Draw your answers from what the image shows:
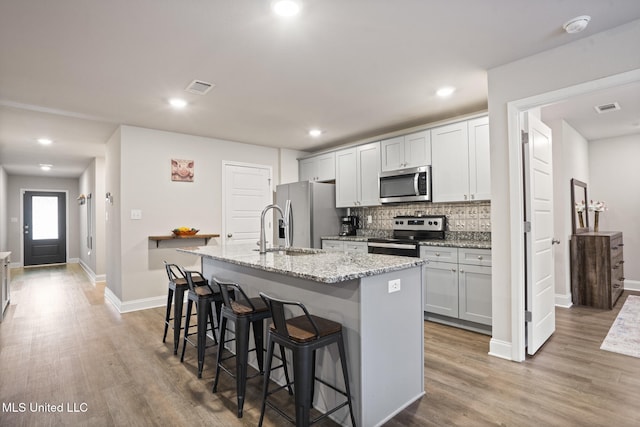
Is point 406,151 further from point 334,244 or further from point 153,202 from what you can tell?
point 153,202

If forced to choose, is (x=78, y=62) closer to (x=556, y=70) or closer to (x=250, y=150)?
(x=250, y=150)

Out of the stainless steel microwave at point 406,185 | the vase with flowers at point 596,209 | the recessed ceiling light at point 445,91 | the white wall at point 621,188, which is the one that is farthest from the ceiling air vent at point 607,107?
the stainless steel microwave at point 406,185

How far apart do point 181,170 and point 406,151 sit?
323 cm

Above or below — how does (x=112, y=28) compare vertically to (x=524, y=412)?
above

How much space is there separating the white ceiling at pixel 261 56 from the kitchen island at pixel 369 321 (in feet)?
5.20

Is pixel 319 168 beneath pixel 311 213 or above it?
above

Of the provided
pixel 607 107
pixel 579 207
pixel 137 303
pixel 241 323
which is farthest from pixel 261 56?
pixel 579 207

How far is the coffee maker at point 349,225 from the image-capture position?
546 centimetres

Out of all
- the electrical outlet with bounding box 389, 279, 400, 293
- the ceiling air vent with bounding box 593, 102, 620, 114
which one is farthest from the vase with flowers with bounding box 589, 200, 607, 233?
the electrical outlet with bounding box 389, 279, 400, 293

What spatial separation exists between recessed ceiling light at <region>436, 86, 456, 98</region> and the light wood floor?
248 cm

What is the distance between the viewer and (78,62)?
8.99 feet

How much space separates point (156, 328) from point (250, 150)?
A: 3.17 m

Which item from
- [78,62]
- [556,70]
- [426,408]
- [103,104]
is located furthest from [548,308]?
[103,104]

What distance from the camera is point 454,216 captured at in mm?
4352
